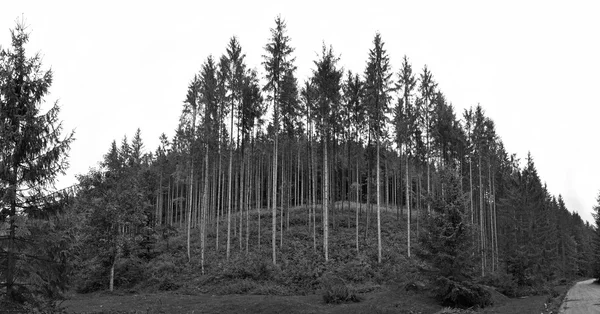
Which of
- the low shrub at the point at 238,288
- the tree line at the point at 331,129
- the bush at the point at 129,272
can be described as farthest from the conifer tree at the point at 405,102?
the bush at the point at 129,272

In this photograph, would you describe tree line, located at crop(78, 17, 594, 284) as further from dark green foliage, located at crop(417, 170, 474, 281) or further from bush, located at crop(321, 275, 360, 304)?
bush, located at crop(321, 275, 360, 304)

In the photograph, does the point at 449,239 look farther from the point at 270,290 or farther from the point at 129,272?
the point at 129,272

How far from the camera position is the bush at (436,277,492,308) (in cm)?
2147

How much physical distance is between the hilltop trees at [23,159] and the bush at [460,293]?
18.8 meters

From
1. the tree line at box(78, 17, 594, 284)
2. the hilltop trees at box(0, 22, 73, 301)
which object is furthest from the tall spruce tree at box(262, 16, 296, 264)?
the hilltop trees at box(0, 22, 73, 301)

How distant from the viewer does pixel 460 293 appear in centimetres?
2145

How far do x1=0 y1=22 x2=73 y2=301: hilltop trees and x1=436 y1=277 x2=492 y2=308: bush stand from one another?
1876cm

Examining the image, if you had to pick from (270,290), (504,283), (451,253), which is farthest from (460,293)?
(504,283)

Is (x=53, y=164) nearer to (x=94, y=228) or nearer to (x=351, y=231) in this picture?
(x=94, y=228)

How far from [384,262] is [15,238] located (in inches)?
988

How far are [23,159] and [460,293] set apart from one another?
21.5m

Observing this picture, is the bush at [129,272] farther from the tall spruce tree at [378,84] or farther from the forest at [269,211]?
the tall spruce tree at [378,84]

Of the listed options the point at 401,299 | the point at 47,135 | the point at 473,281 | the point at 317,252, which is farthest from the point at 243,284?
the point at 47,135

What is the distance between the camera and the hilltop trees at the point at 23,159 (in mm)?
12812
